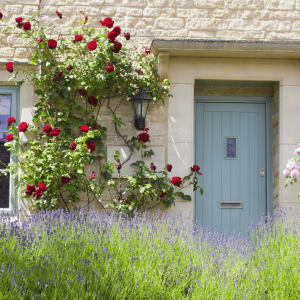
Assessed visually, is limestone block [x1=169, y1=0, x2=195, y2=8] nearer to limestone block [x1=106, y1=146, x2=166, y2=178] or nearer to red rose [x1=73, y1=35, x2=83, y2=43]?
red rose [x1=73, y1=35, x2=83, y2=43]

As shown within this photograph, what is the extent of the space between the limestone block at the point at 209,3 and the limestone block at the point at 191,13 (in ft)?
0.22

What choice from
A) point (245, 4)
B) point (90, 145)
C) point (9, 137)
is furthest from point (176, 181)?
point (245, 4)

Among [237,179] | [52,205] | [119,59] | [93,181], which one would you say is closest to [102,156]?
[93,181]

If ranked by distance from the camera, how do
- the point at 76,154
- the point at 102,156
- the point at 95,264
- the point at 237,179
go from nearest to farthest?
the point at 95,264 < the point at 76,154 < the point at 102,156 < the point at 237,179

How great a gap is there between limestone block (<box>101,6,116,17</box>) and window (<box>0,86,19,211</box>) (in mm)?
1542

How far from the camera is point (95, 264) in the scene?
8.45 feet

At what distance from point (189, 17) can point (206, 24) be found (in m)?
0.25

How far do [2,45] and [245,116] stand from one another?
135 inches

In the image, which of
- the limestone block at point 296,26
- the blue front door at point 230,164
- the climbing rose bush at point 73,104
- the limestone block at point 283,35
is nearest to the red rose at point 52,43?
the climbing rose bush at point 73,104

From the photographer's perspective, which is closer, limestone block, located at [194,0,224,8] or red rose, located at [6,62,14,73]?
red rose, located at [6,62,14,73]

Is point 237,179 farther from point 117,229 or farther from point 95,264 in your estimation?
point 95,264

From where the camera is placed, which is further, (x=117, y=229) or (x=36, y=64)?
(x=36, y=64)

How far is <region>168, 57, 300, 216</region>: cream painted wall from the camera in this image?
14.7ft

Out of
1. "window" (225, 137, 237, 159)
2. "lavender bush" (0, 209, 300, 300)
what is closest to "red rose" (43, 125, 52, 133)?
"lavender bush" (0, 209, 300, 300)
